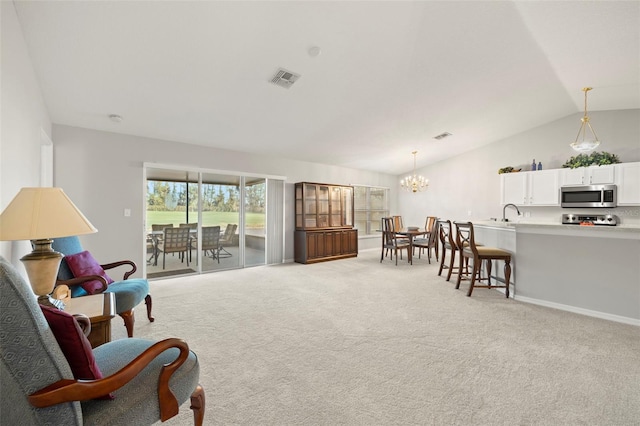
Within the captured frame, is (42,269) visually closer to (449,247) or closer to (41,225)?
(41,225)

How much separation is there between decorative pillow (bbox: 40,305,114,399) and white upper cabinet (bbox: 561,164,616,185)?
24.7ft

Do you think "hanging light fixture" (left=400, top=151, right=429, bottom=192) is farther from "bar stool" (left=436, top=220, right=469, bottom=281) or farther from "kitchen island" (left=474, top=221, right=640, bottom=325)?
"kitchen island" (left=474, top=221, right=640, bottom=325)

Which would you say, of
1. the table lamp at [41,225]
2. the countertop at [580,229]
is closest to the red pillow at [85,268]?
the table lamp at [41,225]

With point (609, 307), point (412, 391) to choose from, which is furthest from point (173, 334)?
point (609, 307)

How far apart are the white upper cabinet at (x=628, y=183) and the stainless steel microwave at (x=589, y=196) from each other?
3.5 inches

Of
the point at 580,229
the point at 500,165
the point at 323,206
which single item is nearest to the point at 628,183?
the point at 500,165

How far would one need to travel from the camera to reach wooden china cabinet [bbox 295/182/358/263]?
641 centimetres

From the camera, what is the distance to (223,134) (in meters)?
4.80

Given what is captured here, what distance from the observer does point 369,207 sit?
8547 millimetres

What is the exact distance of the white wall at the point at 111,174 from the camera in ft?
13.3

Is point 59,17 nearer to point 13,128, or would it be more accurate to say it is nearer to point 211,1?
point 13,128

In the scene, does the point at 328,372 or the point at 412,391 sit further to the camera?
the point at 328,372

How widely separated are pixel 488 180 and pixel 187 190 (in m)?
7.00

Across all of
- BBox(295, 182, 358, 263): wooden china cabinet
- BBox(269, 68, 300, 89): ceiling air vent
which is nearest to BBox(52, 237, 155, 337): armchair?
BBox(269, 68, 300, 89): ceiling air vent
